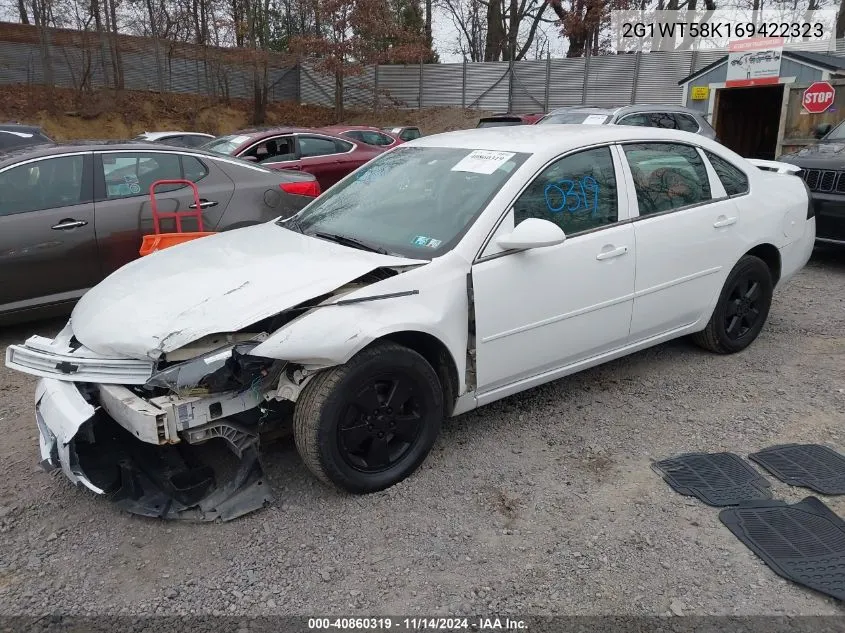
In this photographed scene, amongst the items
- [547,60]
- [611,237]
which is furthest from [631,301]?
[547,60]

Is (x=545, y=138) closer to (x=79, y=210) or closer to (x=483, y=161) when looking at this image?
(x=483, y=161)

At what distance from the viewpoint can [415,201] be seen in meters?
3.63

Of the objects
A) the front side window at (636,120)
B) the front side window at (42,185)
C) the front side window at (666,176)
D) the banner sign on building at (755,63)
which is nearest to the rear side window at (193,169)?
the front side window at (42,185)

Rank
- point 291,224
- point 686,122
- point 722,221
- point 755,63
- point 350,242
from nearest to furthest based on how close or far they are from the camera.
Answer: point 350,242 → point 291,224 → point 722,221 → point 686,122 → point 755,63

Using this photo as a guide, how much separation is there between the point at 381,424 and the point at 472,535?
0.64 m

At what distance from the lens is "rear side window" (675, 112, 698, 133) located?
1023 centimetres

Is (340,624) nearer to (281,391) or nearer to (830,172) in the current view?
(281,391)

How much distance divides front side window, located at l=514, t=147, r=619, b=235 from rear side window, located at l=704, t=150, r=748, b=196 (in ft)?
3.34

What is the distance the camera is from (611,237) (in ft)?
12.2

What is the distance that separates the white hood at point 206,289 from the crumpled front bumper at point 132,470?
33cm

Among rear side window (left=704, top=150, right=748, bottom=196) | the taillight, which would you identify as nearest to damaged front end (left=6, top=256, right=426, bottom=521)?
rear side window (left=704, top=150, right=748, bottom=196)

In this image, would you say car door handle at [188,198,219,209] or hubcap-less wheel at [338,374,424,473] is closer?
hubcap-less wheel at [338,374,424,473]

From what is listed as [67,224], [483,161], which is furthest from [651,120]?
[67,224]

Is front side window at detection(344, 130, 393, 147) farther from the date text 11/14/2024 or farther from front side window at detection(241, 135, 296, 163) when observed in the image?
the date text 11/14/2024
